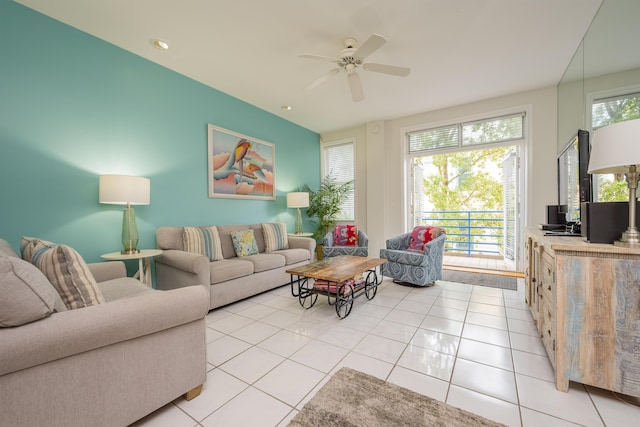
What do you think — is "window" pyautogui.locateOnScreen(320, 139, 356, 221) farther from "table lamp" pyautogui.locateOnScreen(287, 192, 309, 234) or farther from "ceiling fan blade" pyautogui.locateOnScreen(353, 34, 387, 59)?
"ceiling fan blade" pyautogui.locateOnScreen(353, 34, 387, 59)

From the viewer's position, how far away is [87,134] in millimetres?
2508

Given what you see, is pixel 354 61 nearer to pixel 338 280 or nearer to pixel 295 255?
pixel 338 280

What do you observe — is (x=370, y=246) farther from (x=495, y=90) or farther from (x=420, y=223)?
(x=495, y=90)

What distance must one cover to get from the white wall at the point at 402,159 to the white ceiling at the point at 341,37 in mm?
360

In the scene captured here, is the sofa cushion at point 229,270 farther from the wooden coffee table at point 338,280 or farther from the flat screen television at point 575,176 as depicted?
the flat screen television at point 575,176

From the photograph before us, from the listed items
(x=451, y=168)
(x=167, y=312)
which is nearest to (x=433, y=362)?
(x=167, y=312)

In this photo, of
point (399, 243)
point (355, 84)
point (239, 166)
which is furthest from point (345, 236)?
point (355, 84)

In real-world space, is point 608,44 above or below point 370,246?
above

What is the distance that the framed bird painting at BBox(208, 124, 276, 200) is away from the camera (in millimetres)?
3666

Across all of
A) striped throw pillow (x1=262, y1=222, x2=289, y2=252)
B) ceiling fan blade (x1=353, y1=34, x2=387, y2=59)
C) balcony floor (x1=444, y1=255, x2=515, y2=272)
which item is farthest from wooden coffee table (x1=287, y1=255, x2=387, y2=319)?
balcony floor (x1=444, y1=255, x2=515, y2=272)

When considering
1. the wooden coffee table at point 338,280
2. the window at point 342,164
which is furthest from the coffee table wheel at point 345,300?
the window at point 342,164

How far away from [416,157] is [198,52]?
3987 millimetres

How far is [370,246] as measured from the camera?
5.17 metres

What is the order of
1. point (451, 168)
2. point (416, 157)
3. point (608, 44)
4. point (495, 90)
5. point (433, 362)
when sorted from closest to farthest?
1. point (433, 362)
2. point (608, 44)
3. point (495, 90)
4. point (416, 157)
5. point (451, 168)
